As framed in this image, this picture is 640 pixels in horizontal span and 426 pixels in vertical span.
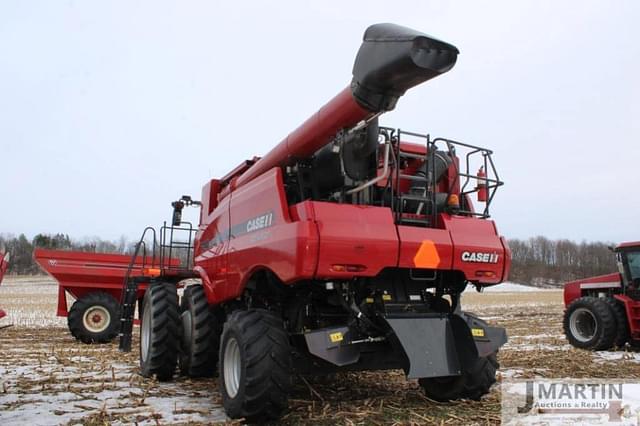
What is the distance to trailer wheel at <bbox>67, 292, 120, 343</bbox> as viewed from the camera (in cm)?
1251

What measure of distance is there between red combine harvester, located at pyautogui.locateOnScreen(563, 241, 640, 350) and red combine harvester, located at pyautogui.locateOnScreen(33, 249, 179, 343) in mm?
9406

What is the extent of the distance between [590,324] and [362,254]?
872 cm

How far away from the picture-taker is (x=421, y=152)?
20.3 ft

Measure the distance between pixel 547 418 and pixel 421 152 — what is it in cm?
294

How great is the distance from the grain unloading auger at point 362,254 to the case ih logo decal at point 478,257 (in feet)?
0.06

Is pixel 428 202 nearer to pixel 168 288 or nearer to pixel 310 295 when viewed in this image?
pixel 310 295

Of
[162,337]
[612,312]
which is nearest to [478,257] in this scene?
[162,337]

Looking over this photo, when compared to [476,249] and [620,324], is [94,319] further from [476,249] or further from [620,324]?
[620,324]

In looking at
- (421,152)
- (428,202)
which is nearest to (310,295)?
(428,202)

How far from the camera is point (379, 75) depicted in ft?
14.3

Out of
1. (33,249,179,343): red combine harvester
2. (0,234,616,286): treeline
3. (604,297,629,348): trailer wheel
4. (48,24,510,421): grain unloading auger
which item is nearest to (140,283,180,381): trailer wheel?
(48,24,510,421): grain unloading auger

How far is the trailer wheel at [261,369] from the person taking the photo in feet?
15.8

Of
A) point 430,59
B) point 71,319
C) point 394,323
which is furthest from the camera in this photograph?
point 71,319

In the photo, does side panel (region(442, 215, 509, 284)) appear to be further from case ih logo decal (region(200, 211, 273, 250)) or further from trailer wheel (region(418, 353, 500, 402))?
case ih logo decal (region(200, 211, 273, 250))
